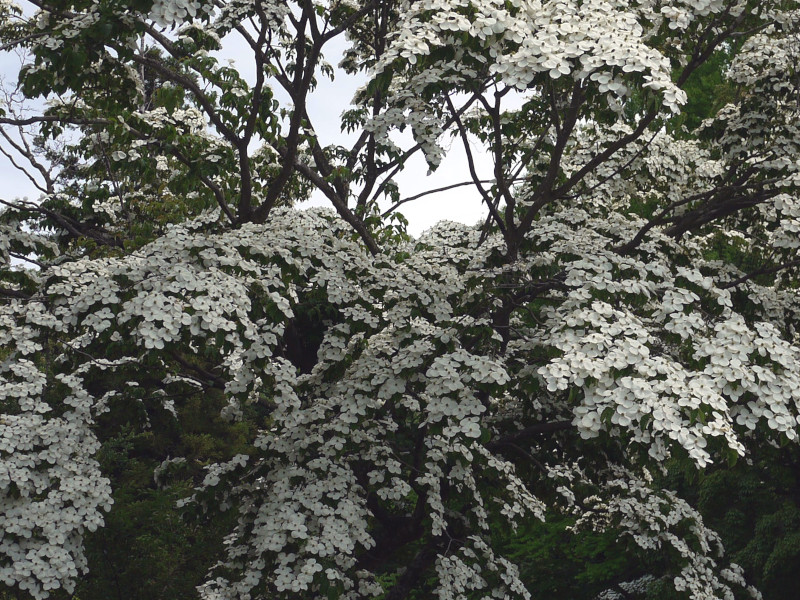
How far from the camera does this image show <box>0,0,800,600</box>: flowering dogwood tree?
4.55 meters

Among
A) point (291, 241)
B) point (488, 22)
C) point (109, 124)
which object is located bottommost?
point (291, 241)

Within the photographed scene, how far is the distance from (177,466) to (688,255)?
513 cm

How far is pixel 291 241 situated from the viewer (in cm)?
584

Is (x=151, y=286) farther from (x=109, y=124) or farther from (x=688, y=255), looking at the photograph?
(x=688, y=255)

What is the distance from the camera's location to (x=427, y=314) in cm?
612

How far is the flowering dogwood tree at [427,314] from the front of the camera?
179 inches

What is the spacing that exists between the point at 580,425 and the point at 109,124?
4.72m

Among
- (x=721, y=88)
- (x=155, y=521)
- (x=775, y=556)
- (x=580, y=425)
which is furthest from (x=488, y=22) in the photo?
(x=721, y=88)

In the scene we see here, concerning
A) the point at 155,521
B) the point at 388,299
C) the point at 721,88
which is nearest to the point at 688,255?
the point at 388,299

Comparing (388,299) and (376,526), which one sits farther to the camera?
(376,526)

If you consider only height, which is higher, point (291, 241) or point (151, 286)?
point (291, 241)

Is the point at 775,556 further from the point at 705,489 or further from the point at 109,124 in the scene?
the point at 109,124

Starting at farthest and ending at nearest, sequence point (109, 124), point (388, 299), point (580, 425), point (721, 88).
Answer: point (721, 88) → point (109, 124) → point (388, 299) → point (580, 425)

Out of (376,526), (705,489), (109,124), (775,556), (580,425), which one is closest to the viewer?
(580,425)
